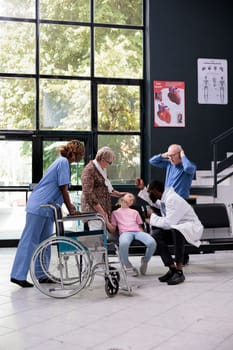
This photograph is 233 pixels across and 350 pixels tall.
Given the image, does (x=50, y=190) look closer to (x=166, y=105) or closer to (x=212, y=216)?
(x=212, y=216)

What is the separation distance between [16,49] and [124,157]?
8.04 feet

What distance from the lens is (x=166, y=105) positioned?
848 cm

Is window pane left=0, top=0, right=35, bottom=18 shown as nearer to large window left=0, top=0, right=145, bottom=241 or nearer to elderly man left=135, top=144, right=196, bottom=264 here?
large window left=0, top=0, right=145, bottom=241

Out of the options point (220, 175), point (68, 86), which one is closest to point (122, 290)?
point (220, 175)

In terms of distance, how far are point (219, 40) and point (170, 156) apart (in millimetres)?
4010

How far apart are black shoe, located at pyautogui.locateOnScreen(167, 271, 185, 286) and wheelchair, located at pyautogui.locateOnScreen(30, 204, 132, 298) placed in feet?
1.77

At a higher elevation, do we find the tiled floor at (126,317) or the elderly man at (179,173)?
the elderly man at (179,173)

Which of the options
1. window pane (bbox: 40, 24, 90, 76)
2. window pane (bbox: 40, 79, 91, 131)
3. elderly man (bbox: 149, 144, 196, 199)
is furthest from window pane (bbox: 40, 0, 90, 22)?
elderly man (bbox: 149, 144, 196, 199)

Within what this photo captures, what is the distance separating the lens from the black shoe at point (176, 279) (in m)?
4.91

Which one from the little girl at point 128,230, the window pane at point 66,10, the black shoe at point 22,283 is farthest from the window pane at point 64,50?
the black shoe at point 22,283

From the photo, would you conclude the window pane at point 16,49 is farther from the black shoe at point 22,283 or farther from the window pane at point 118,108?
the black shoe at point 22,283

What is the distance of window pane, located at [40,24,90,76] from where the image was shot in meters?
8.28

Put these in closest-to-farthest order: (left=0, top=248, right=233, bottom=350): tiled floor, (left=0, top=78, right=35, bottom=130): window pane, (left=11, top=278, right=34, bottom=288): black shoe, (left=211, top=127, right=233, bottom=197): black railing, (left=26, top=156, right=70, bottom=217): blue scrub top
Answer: (left=0, top=248, right=233, bottom=350): tiled floor, (left=26, top=156, right=70, bottom=217): blue scrub top, (left=11, top=278, right=34, bottom=288): black shoe, (left=211, top=127, right=233, bottom=197): black railing, (left=0, top=78, right=35, bottom=130): window pane

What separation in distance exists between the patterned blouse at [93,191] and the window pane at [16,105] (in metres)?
3.45
